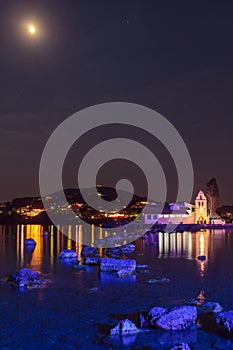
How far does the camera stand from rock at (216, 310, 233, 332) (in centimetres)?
1309

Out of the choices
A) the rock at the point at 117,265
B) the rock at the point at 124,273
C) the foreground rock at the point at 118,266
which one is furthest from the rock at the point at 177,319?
the rock at the point at 117,265

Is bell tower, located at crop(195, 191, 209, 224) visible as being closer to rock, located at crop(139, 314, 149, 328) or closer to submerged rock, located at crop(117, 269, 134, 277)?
submerged rock, located at crop(117, 269, 134, 277)

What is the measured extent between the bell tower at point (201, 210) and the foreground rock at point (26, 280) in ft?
333

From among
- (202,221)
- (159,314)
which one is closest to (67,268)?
(159,314)

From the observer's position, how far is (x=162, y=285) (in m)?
21.2

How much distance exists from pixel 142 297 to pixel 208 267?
12588 mm

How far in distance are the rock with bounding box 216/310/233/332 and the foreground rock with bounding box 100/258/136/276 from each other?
11879mm

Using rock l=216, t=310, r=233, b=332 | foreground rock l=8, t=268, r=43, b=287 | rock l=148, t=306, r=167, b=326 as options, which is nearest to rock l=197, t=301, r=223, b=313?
rock l=216, t=310, r=233, b=332

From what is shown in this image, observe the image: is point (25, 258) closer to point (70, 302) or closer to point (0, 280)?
point (0, 280)

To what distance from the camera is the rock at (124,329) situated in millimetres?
12713

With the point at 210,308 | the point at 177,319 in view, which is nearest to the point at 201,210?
the point at 210,308

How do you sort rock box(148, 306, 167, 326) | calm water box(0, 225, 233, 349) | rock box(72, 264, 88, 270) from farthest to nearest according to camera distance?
rock box(72, 264, 88, 270) < rock box(148, 306, 167, 326) < calm water box(0, 225, 233, 349)

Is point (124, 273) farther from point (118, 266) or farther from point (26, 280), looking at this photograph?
point (26, 280)

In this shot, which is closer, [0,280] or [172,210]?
[0,280]
